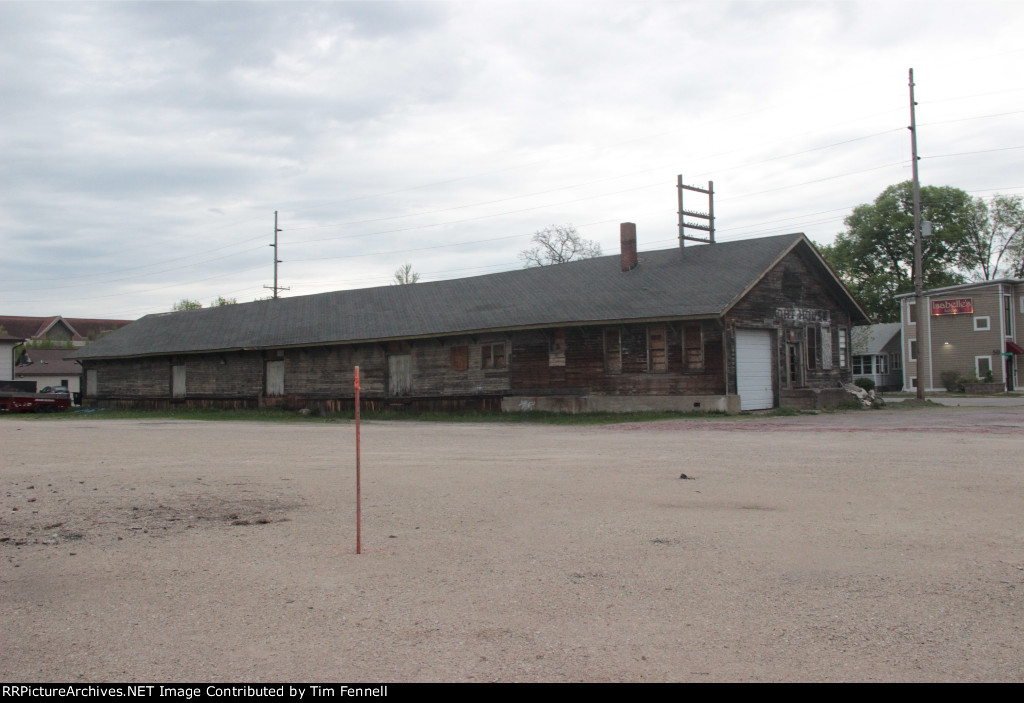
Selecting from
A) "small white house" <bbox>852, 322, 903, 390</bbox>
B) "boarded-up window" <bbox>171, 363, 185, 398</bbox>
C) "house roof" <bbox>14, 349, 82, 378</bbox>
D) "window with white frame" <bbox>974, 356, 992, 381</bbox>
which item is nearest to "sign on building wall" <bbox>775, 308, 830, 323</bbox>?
"window with white frame" <bbox>974, 356, 992, 381</bbox>

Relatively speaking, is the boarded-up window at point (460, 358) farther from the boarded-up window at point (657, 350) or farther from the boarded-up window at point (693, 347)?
the boarded-up window at point (693, 347)

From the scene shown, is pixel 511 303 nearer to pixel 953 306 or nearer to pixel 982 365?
pixel 953 306

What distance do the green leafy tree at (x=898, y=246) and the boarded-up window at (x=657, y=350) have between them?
2070 inches

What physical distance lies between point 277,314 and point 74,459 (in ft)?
92.2

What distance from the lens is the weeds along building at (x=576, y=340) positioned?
26094mm

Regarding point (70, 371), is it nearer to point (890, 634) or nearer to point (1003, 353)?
point (1003, 353)

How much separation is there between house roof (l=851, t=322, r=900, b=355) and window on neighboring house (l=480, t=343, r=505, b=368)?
4118cm

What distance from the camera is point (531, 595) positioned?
5.41 m

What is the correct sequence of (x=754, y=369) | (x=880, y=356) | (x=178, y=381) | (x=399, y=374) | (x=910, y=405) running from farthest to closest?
(x=880, y=356) < (x=178, y=381) < (x=399, y=374) < (x=910, y=405) < (x=754, y=369)

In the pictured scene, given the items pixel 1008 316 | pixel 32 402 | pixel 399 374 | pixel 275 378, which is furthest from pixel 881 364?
pixel 32 402

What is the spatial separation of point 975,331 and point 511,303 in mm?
36091

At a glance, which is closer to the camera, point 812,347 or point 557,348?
point 557,348

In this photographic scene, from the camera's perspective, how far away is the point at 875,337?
6562 centimetres

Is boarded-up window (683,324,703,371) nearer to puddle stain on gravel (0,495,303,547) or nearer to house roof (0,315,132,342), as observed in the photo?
puddle stain on gravel (0,495,303,547)
